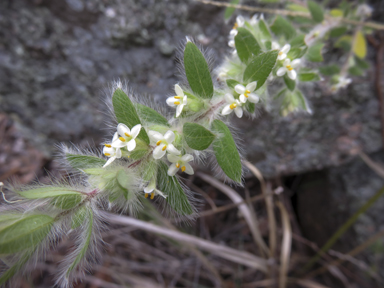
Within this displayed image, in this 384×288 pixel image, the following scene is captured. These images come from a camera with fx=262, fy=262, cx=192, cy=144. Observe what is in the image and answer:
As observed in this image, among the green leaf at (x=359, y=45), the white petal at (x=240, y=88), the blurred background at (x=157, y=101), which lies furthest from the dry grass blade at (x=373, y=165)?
the white petal at (x=240, y=88)

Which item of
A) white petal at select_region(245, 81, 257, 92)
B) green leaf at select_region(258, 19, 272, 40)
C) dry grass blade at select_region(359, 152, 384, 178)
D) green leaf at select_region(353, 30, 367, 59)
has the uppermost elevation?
green leaf at select_region(258, 19, 272, 40)

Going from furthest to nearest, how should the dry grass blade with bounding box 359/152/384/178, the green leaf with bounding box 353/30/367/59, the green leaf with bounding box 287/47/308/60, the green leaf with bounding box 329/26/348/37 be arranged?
the dry grass blade with bounding box 359/152/384/178 → the green leaf with bounding box 353/30/367/59 → the green leaf with bounding box 329/26/348/37 → the green leaf with bounding box 287/47/308/60

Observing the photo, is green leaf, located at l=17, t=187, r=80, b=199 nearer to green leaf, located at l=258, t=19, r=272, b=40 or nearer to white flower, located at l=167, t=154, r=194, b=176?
white flower, located at l=167, t=154, r=194, b=176

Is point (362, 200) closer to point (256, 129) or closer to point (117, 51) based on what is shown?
point (256, 129)

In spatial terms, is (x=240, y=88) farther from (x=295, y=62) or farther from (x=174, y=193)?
(x=174, y=193)

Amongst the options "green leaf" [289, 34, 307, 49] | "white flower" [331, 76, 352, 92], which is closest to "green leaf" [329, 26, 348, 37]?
"white flower" [331, 76, 352, 92]

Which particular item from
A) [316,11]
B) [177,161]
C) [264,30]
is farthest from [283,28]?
[177,161]

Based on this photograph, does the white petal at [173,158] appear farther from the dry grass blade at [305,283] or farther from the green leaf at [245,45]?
A: the dry grass blade at [305,283]
